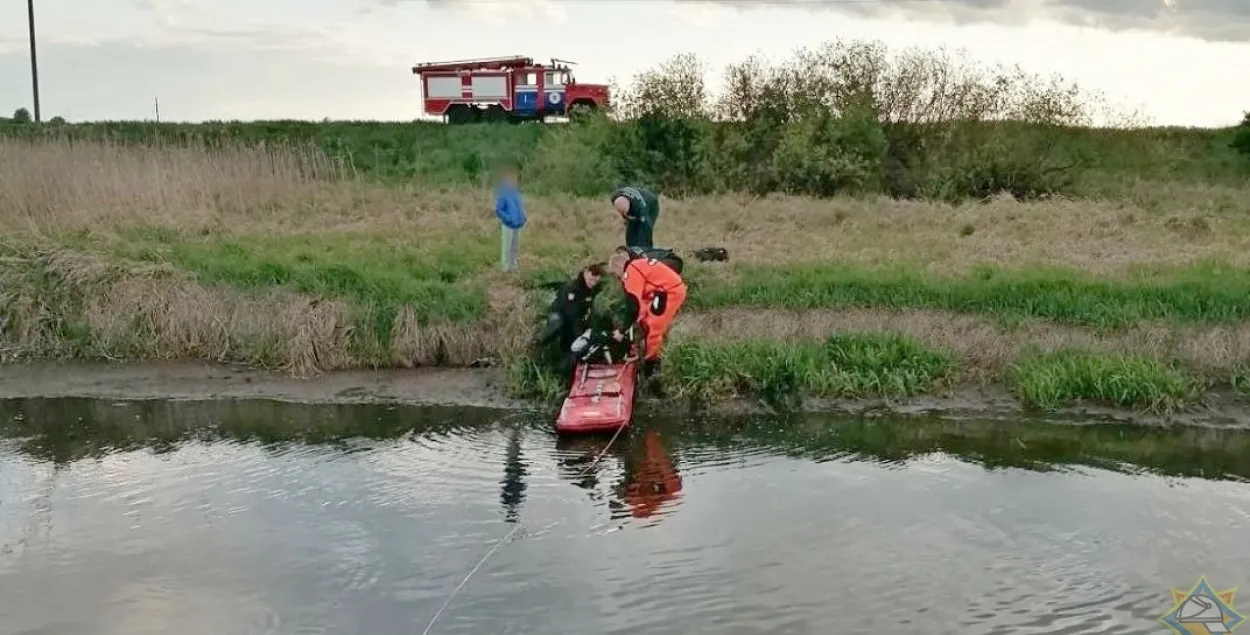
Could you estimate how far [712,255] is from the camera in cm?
1484

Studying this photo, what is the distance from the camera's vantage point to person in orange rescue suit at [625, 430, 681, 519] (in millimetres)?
8188

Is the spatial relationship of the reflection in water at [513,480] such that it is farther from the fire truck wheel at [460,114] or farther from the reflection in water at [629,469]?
the fire truck wheel at [460,114]

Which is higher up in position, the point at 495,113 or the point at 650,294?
the point at 495,113

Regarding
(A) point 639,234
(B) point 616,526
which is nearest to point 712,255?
(A) point 639,234

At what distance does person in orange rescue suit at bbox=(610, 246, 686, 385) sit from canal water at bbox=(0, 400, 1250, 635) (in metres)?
0.91

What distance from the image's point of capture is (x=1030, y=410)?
11055 mm

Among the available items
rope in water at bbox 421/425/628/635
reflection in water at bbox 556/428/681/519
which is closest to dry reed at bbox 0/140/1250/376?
reflection in water at bbox 556/428/681/519

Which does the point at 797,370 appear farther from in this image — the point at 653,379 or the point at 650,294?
the point at 650,294

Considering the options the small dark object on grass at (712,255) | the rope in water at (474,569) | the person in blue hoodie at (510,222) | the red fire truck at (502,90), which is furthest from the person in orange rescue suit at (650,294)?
the red fire truck at (502,90)

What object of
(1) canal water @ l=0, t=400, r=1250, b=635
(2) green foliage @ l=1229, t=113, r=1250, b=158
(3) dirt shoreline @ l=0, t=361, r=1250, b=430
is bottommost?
(1) canal water @ l=0, t=400, r=1250, b=635

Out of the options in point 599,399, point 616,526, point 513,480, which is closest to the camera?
point 616,526

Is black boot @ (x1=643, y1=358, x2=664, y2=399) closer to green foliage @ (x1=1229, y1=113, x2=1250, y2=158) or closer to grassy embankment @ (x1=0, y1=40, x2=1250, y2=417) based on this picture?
grassy embankment @ (x1=0, y1=40, x2=1250, y2=417)

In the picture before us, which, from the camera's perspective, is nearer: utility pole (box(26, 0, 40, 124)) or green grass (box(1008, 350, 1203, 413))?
green grass (box(1008, 350, 1203, 413))

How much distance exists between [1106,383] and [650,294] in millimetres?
4687
